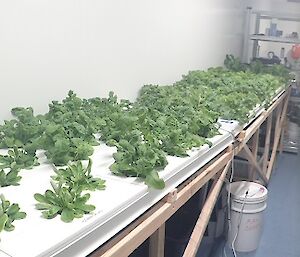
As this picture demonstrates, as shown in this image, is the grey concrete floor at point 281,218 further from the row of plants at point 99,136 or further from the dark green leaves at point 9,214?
the dark green leaves at point 9,214

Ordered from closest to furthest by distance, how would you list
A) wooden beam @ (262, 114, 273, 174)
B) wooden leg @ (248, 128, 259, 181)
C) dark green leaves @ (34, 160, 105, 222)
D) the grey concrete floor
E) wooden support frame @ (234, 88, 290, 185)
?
dark green leaves @ (34, 160, 105, 222) → wooden support frame @ (234, 88, 290, 185) → the grey concrete floor → wooden leg @ (248, 128, 259, 181) → wooden beam @ (262, 114, 273, 174)

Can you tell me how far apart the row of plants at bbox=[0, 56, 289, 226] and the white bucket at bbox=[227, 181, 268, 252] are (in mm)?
523

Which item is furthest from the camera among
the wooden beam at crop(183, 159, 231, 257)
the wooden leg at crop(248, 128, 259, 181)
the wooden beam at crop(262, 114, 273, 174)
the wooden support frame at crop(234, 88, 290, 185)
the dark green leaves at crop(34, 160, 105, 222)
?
the wooden beam at crop(262, 114, 273, 174)

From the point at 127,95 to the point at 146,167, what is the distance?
1303 millimetres

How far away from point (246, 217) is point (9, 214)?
180cm

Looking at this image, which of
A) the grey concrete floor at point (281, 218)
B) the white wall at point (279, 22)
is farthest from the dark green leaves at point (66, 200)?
the white wall at point (279, 22)

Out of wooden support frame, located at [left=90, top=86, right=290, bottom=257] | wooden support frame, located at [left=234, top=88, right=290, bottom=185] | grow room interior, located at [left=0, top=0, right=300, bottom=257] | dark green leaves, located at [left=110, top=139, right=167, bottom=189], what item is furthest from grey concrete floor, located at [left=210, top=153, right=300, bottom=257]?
dark green leaves, located at [left=110, top=139, right=167, bottom=189]

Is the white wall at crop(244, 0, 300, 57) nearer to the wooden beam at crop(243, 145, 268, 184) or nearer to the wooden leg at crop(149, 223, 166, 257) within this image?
the wooden beam at crop(243, 145, 268, 184)

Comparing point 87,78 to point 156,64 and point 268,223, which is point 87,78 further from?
point 268,223

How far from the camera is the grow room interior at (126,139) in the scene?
3.39 feet

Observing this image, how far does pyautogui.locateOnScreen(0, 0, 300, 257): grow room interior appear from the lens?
3.39 feet

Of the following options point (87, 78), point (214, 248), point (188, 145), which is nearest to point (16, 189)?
point (188, 145)

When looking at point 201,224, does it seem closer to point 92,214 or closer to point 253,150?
point 92,214

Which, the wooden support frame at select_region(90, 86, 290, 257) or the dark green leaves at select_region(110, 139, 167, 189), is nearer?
the wooden support frame at select_region(90, 86, 290, 257)
